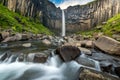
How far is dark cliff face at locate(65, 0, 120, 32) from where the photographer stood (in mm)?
170125

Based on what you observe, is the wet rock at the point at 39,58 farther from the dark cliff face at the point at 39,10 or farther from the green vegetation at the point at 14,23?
the dark cliff face at the point at 39,10

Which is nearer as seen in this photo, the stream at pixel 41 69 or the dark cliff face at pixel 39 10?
the stream at pixel 41 69

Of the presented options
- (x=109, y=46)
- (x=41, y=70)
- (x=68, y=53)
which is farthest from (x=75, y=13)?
(x=41, y=70)

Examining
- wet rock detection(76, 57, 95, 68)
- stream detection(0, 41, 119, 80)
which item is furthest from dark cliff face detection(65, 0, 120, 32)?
stream detection(0, 41, 119, 80)

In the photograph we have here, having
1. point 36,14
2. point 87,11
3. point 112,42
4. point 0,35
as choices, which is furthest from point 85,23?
point 112,42

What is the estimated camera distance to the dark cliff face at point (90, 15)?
170125 millimetres

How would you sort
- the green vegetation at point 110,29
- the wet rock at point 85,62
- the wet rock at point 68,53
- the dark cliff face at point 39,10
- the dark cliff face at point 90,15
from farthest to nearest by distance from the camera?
the dark cliff face at point 90,15
the dark cliff face at point 39,10
the green vegetation at point 110,29
the wet rock at point 68,53
the wet rock at point 85,62

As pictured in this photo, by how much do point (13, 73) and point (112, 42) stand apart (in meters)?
12.5

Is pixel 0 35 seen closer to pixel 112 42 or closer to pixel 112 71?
pixel 112 42

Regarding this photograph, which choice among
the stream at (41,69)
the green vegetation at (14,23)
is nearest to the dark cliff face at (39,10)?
the green vegetation at (14,23)

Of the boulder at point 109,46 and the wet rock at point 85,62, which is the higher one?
the boulder at point 109,46

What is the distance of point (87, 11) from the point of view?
193 metres

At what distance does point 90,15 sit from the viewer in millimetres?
185625

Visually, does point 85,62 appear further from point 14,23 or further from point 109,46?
point 14,23
